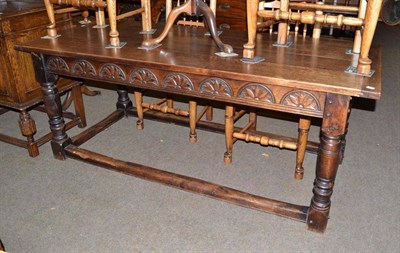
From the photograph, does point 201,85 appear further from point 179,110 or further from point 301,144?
point 179,110

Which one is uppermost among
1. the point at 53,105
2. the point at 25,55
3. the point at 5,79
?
the point at 25,55

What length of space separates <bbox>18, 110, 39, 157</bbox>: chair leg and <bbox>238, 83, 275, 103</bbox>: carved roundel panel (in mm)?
1474

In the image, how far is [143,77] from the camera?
1948 millimetres

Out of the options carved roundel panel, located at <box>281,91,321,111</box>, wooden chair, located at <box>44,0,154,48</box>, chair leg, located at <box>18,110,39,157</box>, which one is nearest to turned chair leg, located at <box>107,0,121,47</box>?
wooden chair, located at <box>44,0,154,48</box>

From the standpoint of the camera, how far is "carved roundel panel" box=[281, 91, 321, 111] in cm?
160

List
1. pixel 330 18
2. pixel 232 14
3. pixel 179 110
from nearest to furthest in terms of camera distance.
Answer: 1. pixel 330 18
2. pixel 179 110
3. pixel 232 14

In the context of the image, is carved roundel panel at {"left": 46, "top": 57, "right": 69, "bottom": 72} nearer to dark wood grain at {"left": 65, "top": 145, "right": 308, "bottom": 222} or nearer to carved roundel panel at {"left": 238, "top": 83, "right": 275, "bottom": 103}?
dark wood grain at {"left": 65, "top": 145, "right": 308, "bottom": 222}

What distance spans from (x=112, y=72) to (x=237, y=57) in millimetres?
641

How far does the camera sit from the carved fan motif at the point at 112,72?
200 centimetres

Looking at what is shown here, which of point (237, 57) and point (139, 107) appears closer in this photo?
point (237, 57)

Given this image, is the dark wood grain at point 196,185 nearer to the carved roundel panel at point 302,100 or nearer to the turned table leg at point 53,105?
the turned table leg at point 53,105

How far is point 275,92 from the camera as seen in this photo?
1.66 m

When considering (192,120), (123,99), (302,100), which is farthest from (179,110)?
(302,100)

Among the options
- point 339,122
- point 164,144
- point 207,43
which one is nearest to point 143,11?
point 207,43
